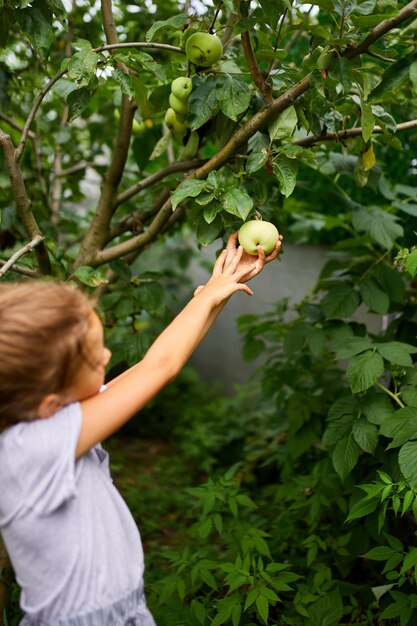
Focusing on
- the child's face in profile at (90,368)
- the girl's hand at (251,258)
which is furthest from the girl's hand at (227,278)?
the child's face in profile at (90,368)

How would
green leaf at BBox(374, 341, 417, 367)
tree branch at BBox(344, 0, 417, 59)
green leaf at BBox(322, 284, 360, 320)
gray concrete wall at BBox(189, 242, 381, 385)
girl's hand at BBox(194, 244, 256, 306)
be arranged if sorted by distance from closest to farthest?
girl's hand at BBox(194, 244, 256, 306)
tree branch at BBox(344, 0, 417, 59)
green leaf at BBox(374, 341, 417, 367)
green leaf at BBox(322, 284, 360, 320)
gray concrete wall at BBox(189, 242, 381, 385)

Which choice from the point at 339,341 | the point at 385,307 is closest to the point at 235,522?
the point at 339,341

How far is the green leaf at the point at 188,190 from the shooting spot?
155cm

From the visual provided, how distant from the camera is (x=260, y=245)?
4.98ft

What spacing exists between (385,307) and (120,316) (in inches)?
33.6

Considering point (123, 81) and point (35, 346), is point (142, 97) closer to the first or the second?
point (123, 81)

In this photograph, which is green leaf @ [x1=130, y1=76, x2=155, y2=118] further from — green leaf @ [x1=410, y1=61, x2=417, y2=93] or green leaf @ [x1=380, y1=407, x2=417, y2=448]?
green leaf @ [x1=380, y1=407, x2=417, y2=448]

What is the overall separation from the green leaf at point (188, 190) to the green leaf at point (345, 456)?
79 cm

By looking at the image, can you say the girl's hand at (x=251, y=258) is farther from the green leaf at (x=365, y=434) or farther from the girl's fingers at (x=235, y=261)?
the green leaf at (x=365, y=434)

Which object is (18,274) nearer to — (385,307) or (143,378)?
(143,378)

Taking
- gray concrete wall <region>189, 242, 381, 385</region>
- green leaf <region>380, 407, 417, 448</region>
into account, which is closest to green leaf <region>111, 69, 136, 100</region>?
green leaf <region>380, 407, 417, 448</region>

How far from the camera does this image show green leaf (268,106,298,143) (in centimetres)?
163

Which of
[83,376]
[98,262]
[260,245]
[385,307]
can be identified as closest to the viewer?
[83,376]

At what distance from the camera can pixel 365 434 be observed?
1.83 m
